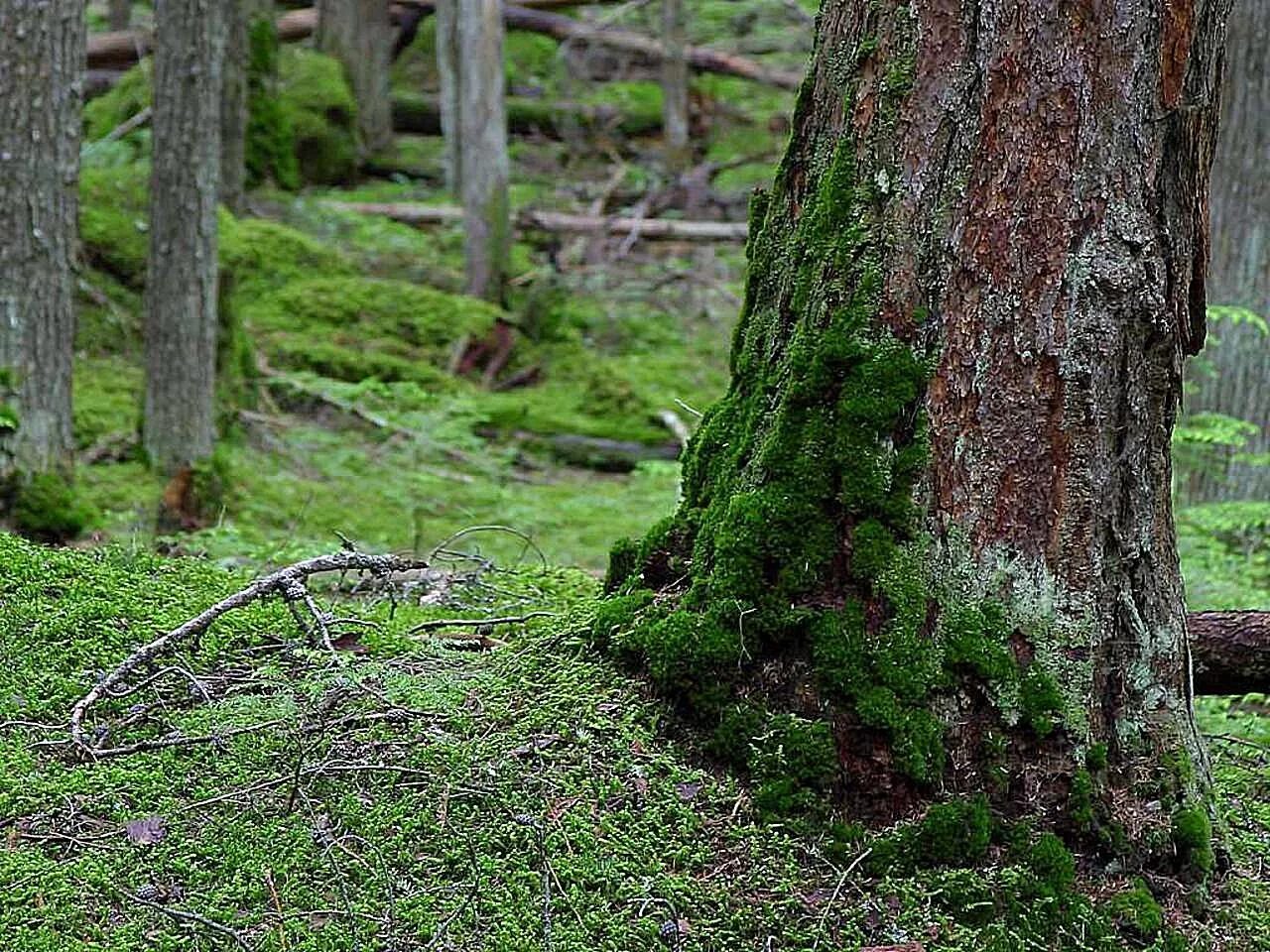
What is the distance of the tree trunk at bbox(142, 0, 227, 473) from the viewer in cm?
837

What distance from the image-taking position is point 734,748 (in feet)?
9.59

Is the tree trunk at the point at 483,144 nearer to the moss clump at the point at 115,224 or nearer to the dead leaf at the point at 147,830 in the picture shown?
the moss clump at the point at 115,224

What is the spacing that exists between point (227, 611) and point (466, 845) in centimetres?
111

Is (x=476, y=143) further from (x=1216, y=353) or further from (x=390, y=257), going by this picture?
(x=1216, y=353)

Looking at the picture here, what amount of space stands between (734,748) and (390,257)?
516 inches

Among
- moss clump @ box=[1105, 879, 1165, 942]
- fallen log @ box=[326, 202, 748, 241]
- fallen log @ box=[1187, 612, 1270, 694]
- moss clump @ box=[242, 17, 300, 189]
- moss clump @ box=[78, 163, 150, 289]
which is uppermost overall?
moss clump @ box=[242, 17, 300, 189]

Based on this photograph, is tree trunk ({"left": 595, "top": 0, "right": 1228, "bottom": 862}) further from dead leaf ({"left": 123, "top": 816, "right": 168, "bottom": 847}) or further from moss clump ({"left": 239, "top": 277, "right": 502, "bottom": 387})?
moss clump ({"left": 239, "top": 277, "right": 502, "bottom": 387})

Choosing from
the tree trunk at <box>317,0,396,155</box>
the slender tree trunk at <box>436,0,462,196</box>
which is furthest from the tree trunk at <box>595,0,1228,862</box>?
the tree trunk at <box>317,0,396,155</box>

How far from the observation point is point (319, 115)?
18812 mm

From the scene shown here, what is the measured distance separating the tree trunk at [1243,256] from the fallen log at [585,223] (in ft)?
33.2

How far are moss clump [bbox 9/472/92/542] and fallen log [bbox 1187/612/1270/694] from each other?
17.1 ft

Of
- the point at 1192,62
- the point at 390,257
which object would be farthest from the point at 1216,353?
the point at 390,257

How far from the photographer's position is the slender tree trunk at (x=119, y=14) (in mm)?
20516

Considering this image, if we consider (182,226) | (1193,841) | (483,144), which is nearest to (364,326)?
(483,144)
